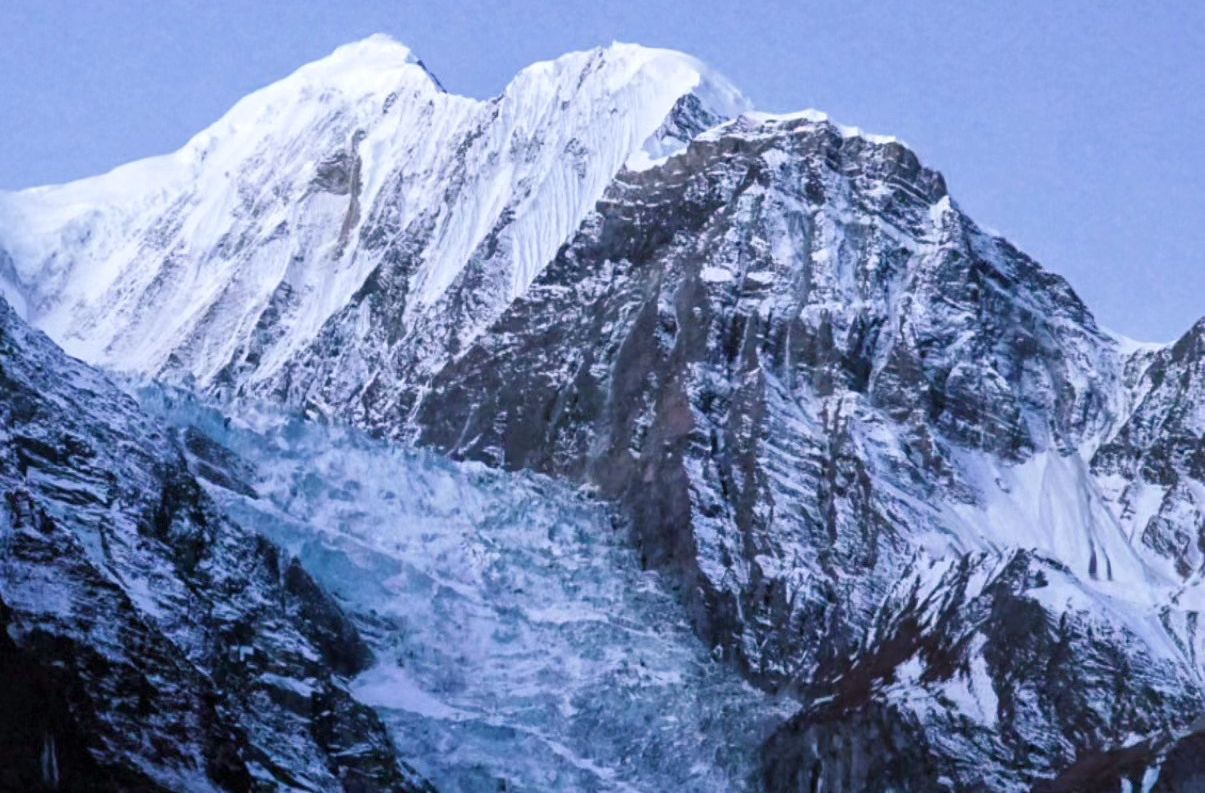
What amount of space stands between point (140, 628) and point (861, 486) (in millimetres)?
63209

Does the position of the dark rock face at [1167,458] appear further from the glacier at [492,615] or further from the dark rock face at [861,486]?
the glacier at [492,615]

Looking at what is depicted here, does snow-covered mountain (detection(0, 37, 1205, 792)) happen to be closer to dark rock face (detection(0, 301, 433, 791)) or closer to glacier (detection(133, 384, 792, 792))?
glacier (detection(133, 384, 792, 792))

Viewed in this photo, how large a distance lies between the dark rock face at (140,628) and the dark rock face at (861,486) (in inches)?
875

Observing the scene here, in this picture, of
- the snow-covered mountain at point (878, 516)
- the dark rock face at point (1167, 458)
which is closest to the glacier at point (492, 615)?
the snow-covered mountain at point (878, 516)

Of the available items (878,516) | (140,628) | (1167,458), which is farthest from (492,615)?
(140,628)

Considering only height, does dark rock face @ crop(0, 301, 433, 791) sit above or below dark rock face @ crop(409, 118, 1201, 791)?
below

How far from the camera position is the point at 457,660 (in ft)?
550

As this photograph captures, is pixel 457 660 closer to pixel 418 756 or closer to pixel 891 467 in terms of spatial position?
pixel 418 756

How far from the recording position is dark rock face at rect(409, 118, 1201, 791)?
160m

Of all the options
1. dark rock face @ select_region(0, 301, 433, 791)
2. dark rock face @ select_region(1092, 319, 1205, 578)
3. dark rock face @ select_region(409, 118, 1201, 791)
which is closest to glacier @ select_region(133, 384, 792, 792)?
dark rock face @ select_region(409, 118, 1201, 791)

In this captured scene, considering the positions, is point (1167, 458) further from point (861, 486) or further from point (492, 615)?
point (492, 615)

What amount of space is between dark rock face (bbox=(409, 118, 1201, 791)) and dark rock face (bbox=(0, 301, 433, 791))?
22222mm

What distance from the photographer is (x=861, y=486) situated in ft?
590

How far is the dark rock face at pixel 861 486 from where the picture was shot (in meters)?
160
